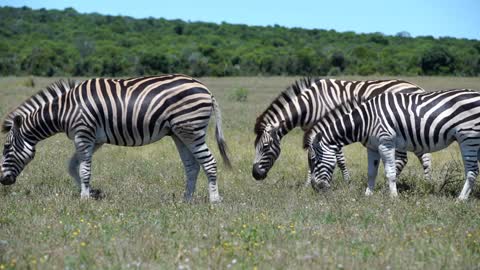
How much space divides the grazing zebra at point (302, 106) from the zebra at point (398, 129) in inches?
29.4

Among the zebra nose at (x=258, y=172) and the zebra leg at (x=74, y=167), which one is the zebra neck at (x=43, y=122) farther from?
the zebra nose at (x=258, y=172)

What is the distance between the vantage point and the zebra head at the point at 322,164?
9.91 metres

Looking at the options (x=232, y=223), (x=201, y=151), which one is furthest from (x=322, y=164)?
(x=232, y=223)

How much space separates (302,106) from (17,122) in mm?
4342

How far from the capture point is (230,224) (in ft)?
23.2

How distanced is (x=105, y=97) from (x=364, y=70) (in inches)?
1805

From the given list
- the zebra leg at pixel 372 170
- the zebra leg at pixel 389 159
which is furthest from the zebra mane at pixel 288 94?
the zebra leg at pixel 389 159

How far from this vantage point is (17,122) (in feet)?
31.3

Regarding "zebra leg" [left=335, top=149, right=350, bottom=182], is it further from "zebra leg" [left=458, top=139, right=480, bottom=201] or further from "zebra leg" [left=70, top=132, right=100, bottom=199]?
"zebra leg" [left=70, top=132, right=100, bottom=199]

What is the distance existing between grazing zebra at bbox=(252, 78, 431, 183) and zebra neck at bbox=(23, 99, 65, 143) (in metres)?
3.09

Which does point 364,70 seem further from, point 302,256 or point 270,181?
point 302,256

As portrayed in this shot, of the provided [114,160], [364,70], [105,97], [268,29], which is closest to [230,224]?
[105,97]

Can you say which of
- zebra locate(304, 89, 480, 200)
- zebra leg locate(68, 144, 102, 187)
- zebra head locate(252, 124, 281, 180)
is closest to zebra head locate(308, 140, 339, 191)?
zebra locate(304, 89, 480, 200)

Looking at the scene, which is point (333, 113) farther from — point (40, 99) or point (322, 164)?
point (40, 99)
